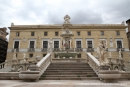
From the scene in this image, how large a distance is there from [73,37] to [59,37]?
4300 mm

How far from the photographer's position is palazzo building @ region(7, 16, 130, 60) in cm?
3831

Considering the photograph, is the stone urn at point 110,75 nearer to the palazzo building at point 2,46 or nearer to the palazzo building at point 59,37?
the palazzo building at point 59,37

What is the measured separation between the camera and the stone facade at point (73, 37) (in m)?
38.3

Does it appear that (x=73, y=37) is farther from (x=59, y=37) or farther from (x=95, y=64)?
(x=95, y=64)

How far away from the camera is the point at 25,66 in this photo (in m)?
17.6

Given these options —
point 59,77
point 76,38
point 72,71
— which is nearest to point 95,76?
point 72,71

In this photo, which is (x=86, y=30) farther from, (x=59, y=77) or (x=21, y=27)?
(x=59, y=77)

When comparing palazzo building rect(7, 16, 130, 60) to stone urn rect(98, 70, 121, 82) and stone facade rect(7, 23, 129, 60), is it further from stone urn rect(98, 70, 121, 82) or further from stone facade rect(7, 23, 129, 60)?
stone urn rect(98, 70, 121, 82)

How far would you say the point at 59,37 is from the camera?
39.2 meters

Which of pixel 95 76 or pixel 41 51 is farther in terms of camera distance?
pixel 41 51

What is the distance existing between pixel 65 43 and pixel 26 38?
23.7m

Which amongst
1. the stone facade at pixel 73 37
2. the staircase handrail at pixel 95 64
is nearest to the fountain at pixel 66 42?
the staircase handrail at pixel 95 64

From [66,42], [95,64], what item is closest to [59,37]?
[66,42]

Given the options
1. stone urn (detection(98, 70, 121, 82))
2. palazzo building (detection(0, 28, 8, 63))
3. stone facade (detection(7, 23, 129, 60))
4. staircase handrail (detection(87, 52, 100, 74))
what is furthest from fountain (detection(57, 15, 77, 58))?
palazzo building (detection(0, 28, 8, 63))
